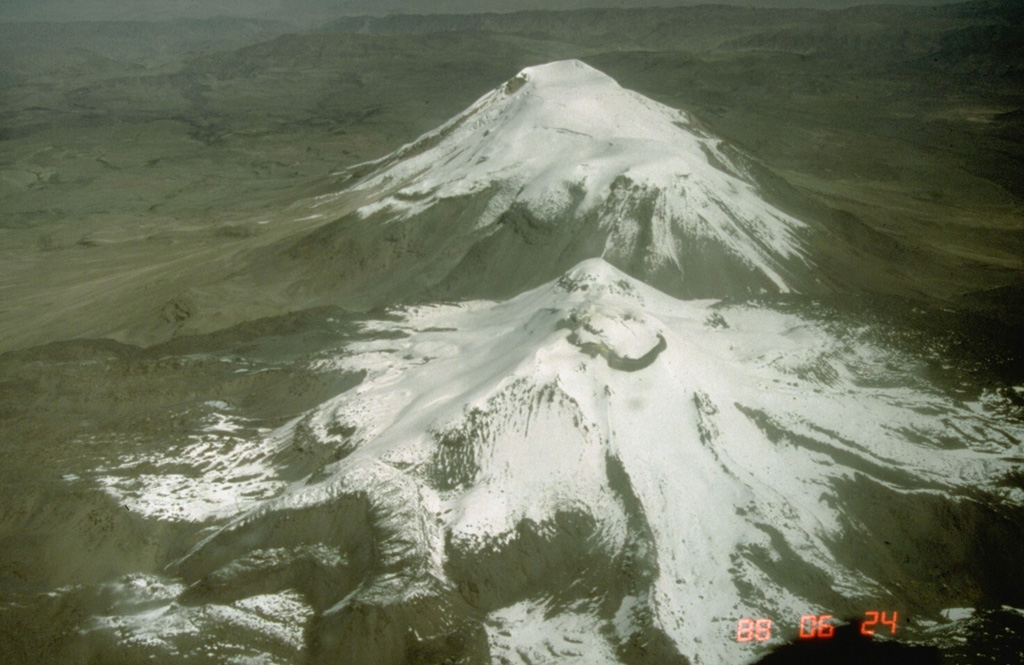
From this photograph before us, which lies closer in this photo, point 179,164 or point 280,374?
point 280,374

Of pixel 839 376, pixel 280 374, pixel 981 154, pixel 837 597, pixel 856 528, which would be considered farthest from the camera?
pixel 981 154

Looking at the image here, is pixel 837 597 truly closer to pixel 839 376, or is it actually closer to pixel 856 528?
pixel 856 528

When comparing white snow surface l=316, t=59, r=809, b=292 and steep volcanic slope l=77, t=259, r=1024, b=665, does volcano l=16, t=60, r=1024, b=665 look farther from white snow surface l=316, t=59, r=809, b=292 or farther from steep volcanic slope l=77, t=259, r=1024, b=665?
white snow surface l=316, t=59, r=809, b=292

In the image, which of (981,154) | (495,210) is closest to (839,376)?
(495,210)

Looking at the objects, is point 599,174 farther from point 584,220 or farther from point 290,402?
point 290,402

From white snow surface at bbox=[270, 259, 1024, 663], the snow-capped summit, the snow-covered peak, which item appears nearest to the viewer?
white snow surface at bbox=[270, 259, 1024, 663]

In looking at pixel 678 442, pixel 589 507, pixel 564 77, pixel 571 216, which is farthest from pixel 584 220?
pixel 564 77

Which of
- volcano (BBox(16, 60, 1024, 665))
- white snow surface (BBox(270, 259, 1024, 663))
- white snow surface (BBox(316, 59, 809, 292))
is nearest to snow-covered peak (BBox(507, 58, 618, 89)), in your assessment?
white snow surface (BBox(316, 59, 809, 292))
